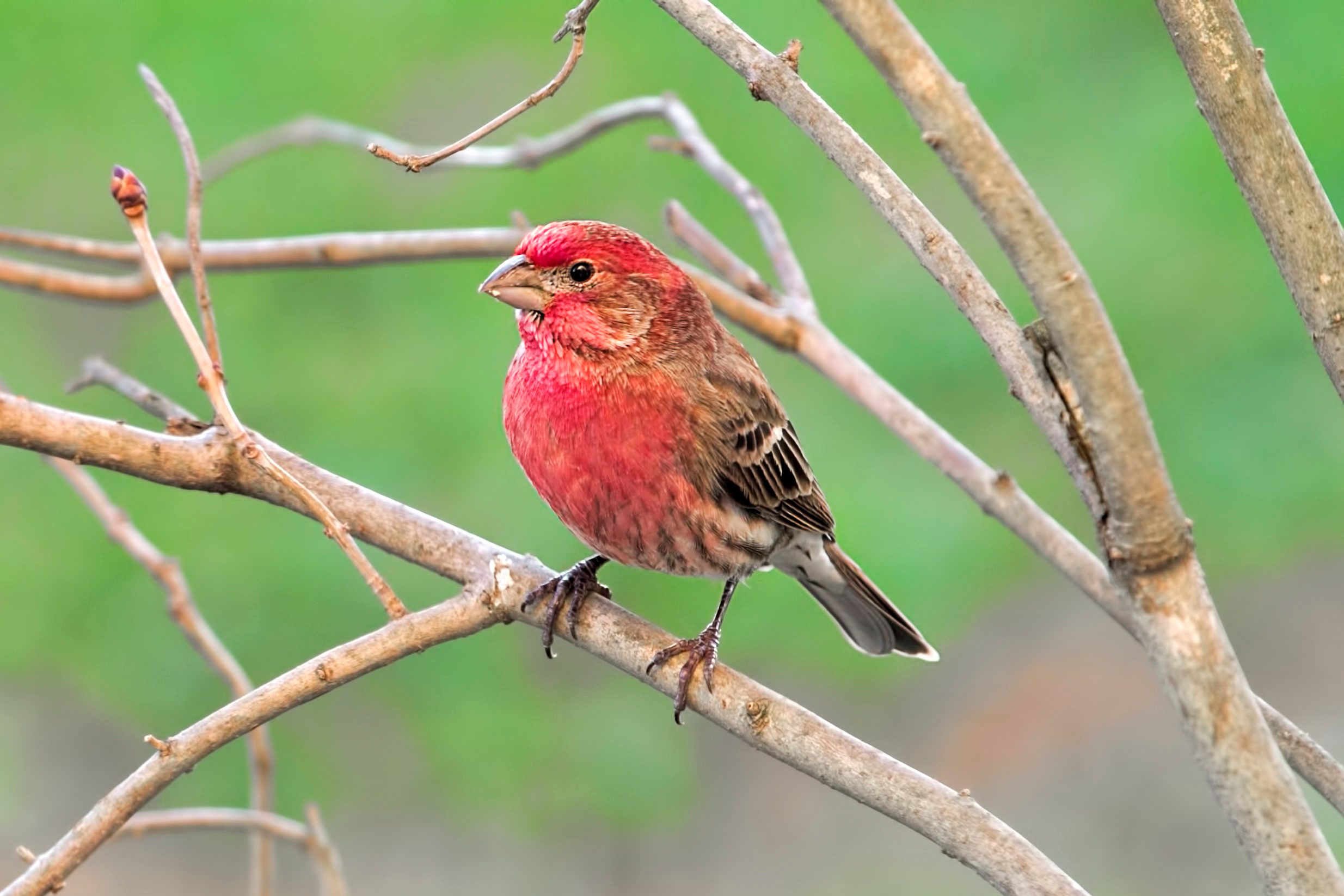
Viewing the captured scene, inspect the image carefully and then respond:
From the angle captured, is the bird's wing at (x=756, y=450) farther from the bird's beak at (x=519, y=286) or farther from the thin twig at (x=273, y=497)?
the thin twig at (x=273, y=497)

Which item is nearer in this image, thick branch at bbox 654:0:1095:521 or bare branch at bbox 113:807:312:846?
thick branch at bbox 654:0:1095:521

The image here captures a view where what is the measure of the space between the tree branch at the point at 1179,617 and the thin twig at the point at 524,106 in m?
0.77

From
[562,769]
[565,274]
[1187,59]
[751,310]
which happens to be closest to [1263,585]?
[562,769]

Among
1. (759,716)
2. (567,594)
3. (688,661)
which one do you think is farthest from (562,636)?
(759,716)

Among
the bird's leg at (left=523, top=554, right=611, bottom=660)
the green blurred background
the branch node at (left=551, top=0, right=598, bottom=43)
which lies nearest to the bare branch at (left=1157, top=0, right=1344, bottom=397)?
the branch node at (left=551, top=0, right=598, bottom=43)

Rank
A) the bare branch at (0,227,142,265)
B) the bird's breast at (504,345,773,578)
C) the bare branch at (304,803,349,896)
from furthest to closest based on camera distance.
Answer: the bare branch at (0,227,142,265), the bird's breast at (504,345,773,578), the bare branch at (304,803,349,896)

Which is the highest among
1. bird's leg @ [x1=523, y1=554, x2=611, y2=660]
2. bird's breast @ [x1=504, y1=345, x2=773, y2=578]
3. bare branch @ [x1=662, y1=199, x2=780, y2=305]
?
bare branch @ [x1=662, y1=199, x2=780, y2=305]

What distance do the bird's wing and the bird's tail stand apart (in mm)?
118

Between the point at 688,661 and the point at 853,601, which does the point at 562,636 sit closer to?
the point at 688,661

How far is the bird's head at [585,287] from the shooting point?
282 cm

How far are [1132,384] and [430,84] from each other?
5.94 meters

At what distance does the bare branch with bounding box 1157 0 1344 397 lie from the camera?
1.65 meters

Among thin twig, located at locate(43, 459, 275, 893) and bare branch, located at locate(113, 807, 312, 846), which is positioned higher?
thin twig, located at locate(43, 459, 275, 893)

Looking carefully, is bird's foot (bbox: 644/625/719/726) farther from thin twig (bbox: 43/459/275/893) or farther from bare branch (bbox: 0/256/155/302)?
bare branch (bbox: 0/256/155/302)
